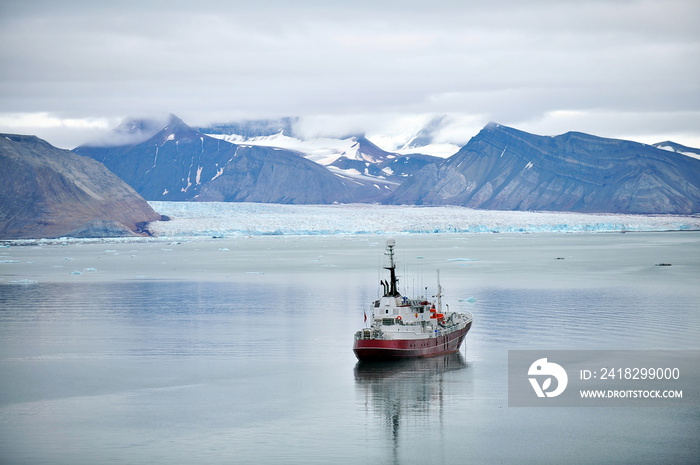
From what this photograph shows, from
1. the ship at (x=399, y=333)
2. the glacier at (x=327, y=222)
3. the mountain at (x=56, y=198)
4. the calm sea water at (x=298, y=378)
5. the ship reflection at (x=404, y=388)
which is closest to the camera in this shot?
the calm sea water at (x=298, y=378)

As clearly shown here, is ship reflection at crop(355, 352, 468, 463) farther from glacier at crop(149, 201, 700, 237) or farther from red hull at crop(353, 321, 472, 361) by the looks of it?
glacier at crop(149, 201, 700, 237)

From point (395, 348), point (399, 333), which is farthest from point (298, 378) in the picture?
point (399, 333)

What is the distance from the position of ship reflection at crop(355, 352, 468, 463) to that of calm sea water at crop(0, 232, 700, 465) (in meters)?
0.09

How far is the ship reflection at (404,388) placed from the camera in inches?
851

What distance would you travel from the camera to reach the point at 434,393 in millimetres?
24031

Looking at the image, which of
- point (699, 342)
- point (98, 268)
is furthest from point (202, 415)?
point (98, 268)

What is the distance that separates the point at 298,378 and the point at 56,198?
11854 centimetres

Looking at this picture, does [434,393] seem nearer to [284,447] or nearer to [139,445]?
[284,447]

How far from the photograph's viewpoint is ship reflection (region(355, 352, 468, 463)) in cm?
2162

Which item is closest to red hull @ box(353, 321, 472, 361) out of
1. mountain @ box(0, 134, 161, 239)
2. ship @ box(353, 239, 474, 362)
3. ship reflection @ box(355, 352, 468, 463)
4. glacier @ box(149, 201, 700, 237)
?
ship @ box(353, 239, 474, 362)

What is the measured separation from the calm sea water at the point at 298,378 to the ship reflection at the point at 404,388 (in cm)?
9

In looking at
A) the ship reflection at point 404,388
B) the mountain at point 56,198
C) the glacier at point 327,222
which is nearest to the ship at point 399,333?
the ship reflection at point 404,388

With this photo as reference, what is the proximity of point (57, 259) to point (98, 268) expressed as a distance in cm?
1696

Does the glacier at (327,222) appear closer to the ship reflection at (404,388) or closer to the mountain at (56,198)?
the mountain at (56,198)
